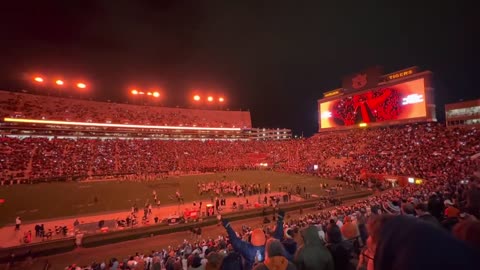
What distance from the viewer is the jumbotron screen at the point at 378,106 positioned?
47.1 m

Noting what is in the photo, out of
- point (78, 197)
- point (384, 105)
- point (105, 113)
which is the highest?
point (105, 113)

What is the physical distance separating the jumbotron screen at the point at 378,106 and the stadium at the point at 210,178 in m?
0.26

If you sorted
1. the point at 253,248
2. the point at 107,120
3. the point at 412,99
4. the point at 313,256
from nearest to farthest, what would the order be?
the point at 313,256 < the point at 253,248 < the point at 412,99 < the point at 107,120

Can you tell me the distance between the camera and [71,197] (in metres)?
28.6

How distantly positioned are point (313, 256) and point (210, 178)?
42365 mm

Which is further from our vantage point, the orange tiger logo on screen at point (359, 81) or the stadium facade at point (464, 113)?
the orange tiger logo on screen at point (359, 81)

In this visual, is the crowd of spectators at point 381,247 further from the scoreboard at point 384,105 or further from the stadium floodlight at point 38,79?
the stadium floodlight at point 38,79

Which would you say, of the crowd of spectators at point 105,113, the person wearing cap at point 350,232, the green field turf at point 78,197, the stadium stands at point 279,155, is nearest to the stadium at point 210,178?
the person wearing cap at point 350,232

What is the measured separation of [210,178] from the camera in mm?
44969

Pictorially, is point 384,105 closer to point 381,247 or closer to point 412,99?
point 412,99

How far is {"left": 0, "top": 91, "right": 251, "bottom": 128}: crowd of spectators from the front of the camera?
61.7m

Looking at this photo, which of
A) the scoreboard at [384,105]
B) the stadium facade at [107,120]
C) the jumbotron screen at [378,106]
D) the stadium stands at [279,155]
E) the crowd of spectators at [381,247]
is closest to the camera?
the crowd of spectators at [381,247]

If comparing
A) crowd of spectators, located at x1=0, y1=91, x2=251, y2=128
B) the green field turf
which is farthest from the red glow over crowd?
the green field turf

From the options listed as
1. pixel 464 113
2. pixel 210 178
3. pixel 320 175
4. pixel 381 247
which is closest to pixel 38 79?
pixel 210 178
